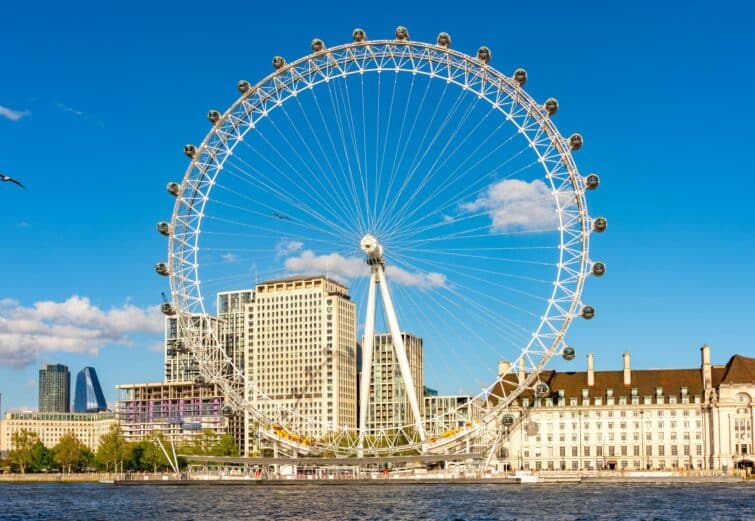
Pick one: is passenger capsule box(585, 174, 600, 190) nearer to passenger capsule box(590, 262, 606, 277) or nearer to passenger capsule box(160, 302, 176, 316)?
passenger capsule box(590, 262, 606, 277)

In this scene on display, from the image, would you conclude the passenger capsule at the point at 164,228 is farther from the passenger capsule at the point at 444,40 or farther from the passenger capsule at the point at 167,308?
the passenger capsule at the point at 444,40

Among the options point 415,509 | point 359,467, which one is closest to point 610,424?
point 359,467

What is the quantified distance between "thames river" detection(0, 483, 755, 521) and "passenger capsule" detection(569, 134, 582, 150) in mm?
32945

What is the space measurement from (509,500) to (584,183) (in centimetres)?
3268

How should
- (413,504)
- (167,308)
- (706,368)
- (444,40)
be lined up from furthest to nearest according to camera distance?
1. (706,368)
2. (167,308)
3. (444,40)
4. (413,504)

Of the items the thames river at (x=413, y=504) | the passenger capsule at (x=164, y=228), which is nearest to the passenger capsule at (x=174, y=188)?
the passenger capsule at (x=164, y=228)

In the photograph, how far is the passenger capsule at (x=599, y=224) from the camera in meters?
111

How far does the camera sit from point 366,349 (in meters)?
118

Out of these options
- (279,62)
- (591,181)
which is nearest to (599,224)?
(591,181)

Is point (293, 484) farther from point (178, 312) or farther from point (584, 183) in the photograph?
point (584, 183)

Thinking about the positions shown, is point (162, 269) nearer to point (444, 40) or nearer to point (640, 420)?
point (444, 40)

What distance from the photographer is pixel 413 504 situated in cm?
8988

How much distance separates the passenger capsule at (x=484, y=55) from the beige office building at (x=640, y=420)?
2282 inches

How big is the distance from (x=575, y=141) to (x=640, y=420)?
60774mm
